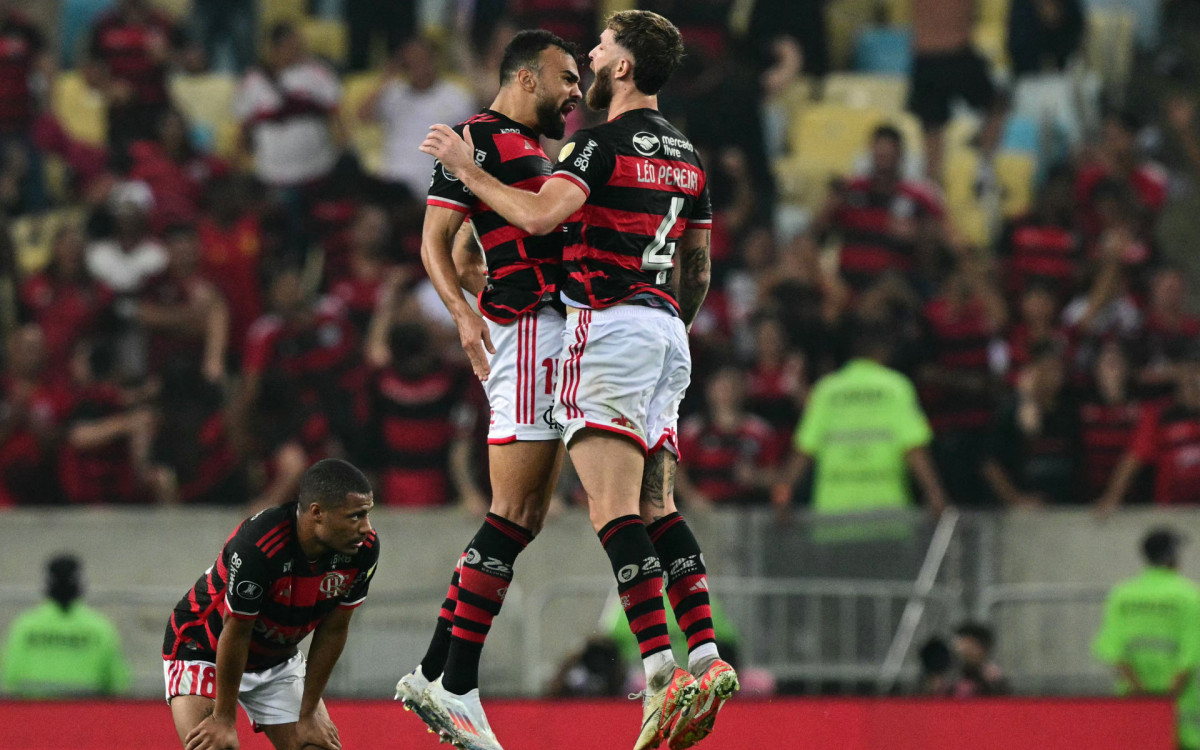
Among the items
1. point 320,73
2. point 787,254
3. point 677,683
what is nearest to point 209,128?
point 320,73

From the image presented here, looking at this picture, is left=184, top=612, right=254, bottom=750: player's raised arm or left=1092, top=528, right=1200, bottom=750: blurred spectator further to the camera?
left=1092, top=528, right=1200, bottom=750: blurred spectator

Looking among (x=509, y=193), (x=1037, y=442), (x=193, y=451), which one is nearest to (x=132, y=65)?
(x=193, y=451)

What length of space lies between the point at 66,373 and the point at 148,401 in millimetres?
931

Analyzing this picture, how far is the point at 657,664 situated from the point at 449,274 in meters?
1.78

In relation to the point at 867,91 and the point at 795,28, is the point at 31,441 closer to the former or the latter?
the point at 795,28

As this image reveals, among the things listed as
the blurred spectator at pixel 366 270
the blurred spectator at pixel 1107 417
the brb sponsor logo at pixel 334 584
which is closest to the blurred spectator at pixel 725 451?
the blurred spectator at pixel 1107 417

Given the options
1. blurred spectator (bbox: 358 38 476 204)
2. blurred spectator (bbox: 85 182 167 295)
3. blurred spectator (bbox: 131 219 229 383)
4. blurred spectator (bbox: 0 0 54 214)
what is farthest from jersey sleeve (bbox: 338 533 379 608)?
blurred spectator (bbox: 0 0 54 214)

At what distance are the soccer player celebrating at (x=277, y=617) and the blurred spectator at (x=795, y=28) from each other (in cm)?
1025

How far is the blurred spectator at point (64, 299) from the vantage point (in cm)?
1527

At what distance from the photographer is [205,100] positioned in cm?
1816

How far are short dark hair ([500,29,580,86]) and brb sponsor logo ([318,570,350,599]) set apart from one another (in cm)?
221

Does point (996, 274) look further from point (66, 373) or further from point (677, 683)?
point (677, 683)

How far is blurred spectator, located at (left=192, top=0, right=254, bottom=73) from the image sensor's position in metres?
18.7

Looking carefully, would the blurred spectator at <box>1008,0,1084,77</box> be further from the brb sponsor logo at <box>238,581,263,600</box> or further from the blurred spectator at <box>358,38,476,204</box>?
the brb sponsor logo at <box>238,581,263,600</box>
